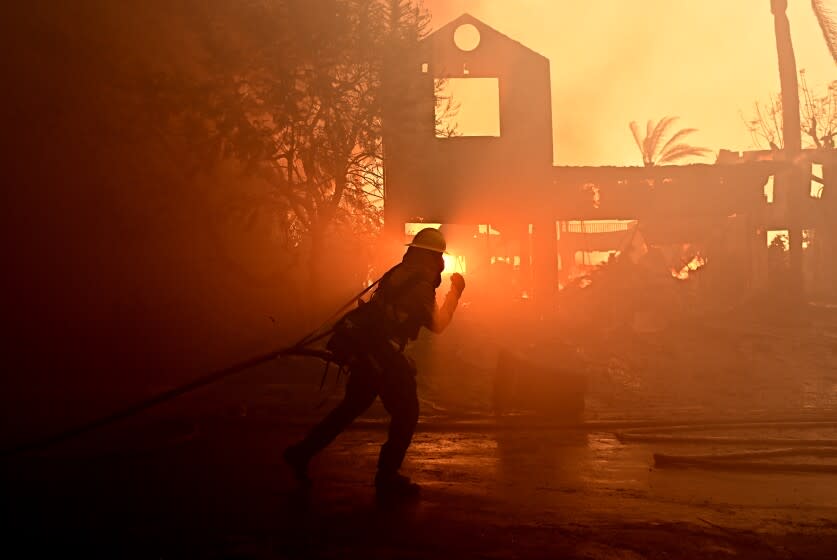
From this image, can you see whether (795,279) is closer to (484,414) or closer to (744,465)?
(484,414)

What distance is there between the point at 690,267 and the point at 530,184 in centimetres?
707

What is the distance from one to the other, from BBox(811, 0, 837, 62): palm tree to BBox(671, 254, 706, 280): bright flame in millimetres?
7869

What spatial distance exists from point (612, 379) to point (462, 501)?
847 centimetres

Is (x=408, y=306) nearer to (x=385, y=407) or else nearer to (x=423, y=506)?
(x=385, y=407)

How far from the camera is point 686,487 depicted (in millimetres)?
5227

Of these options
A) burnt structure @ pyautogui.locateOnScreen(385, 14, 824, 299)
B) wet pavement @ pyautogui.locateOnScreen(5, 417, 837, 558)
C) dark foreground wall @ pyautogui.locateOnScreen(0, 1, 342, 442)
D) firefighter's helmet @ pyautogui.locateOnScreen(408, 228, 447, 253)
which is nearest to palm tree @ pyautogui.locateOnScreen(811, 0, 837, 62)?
burnt structure @ pyautogui.locateOnScreen(385, 14, 824, 299)

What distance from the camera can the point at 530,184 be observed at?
24219 mm

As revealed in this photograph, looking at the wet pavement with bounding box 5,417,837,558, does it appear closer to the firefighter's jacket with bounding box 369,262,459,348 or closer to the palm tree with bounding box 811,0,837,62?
the firefighter's jacket with bounding box 369,262,459,348

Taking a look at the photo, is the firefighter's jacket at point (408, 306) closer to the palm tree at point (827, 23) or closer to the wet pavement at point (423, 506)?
the wet pavement at point (423, 506)

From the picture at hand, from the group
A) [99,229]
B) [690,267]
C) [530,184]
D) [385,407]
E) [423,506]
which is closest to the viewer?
[423,506]

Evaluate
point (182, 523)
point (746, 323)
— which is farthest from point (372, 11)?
point (746, 323)

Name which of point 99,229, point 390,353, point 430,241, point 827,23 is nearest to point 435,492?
point 390,353

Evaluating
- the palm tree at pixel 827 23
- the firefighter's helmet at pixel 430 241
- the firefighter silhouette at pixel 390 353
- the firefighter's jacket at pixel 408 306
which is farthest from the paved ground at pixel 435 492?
the palm tree at pixel 827 23

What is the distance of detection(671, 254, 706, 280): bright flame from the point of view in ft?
89.0
